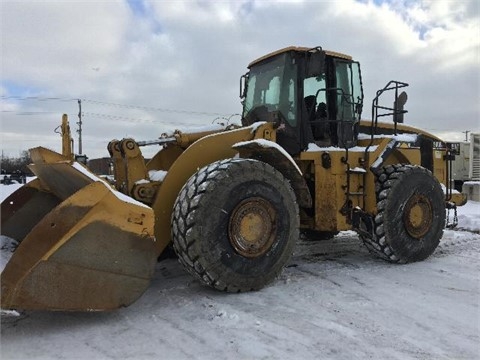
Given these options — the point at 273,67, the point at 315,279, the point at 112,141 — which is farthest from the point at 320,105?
the point at 112,141


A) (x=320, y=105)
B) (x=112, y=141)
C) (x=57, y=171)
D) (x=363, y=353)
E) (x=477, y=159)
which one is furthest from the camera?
(x=477, y=159)

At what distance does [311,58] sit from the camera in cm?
527

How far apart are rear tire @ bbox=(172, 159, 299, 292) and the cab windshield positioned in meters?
1.39

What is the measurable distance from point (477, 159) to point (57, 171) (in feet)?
62.4

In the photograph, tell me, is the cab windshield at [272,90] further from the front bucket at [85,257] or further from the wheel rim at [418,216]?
the front bucket at [85,257]

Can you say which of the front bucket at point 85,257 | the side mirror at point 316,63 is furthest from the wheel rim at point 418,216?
the front bucket at point 85,257

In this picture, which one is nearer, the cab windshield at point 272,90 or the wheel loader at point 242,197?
the wheel loader at point 242,197

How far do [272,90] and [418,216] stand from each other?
2.52 meters

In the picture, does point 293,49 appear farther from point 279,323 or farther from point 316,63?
point 279,323

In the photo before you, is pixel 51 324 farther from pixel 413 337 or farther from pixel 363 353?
pixel 413 337

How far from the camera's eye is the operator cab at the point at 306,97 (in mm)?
5684

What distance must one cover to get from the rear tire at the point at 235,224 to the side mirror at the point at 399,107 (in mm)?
2406

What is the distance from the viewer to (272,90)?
19.5ft

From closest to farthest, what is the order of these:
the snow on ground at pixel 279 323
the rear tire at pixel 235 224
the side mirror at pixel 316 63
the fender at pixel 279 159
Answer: the snow on ground at pixel 279 323, the rear tire at pixel 235 224, the fender at pixel 279 159, the side mirror at pixel 316 63
